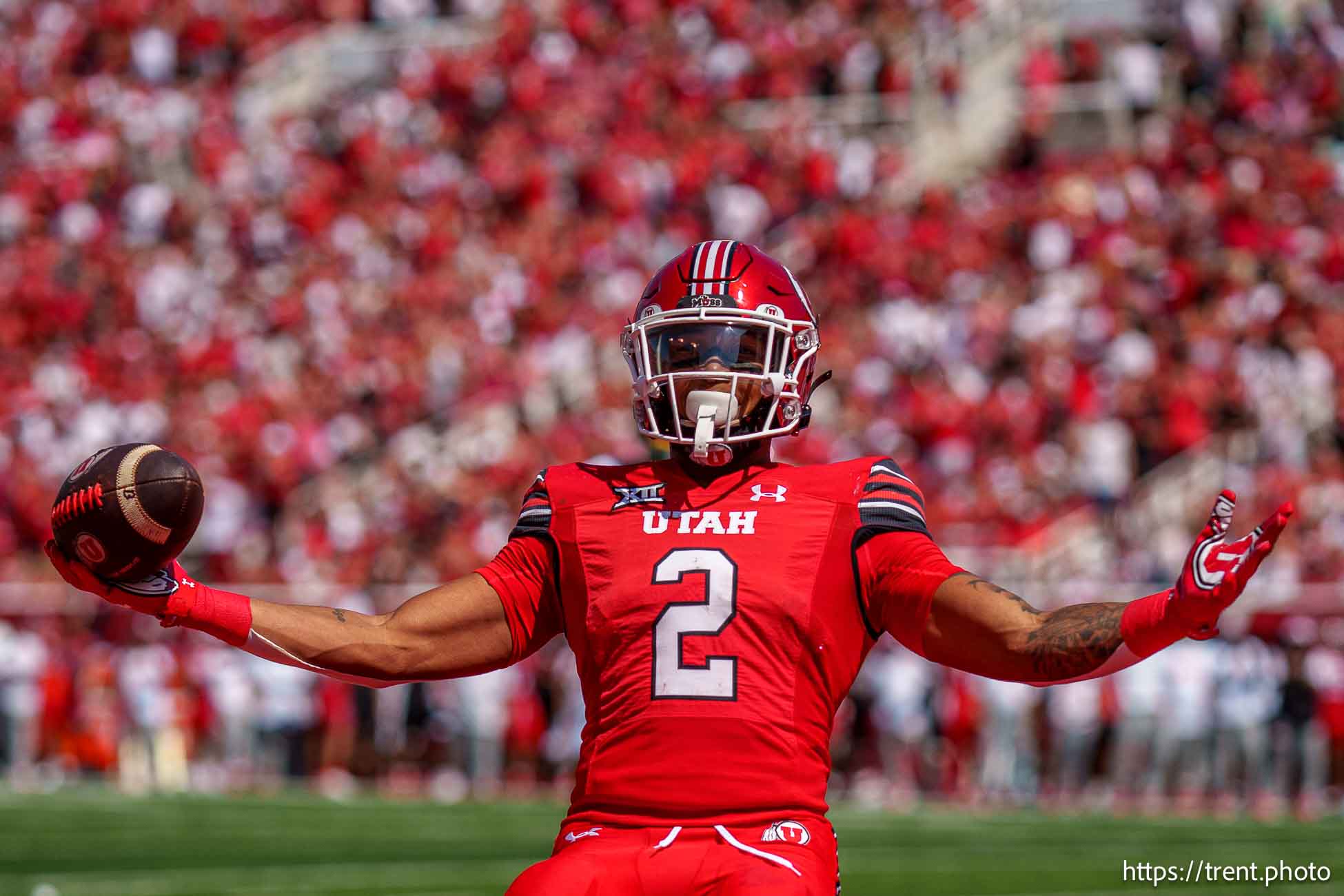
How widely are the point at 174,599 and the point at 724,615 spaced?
0.98 m

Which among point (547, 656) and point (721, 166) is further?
point (721, 166)

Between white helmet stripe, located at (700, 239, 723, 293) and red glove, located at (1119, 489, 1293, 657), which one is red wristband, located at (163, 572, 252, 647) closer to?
white helmet stripe, located at (700, 239, 723, 293)

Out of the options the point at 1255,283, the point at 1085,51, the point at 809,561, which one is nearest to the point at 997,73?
the point at 1085,51

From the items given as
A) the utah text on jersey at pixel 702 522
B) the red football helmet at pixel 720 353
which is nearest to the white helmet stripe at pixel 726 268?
the red football helmet at pixel 720 353

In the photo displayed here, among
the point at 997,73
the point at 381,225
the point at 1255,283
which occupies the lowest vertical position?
the point at 1255,283

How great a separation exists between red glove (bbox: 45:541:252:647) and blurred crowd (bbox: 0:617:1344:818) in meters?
11.1

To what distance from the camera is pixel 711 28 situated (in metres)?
21.2

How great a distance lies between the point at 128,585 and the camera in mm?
3684

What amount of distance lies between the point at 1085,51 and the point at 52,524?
56.8ft

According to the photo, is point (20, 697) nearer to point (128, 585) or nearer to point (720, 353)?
point (128, 585)

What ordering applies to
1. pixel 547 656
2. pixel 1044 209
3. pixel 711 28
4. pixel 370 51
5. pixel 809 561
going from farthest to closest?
pixel 370 51
pixel 711 28
pixel 1044 209
pixel 547 656
pixel 809 561

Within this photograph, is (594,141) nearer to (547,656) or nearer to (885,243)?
(885,243)

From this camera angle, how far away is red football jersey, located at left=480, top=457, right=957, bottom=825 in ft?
11.2

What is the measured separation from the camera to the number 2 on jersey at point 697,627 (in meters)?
3.43
